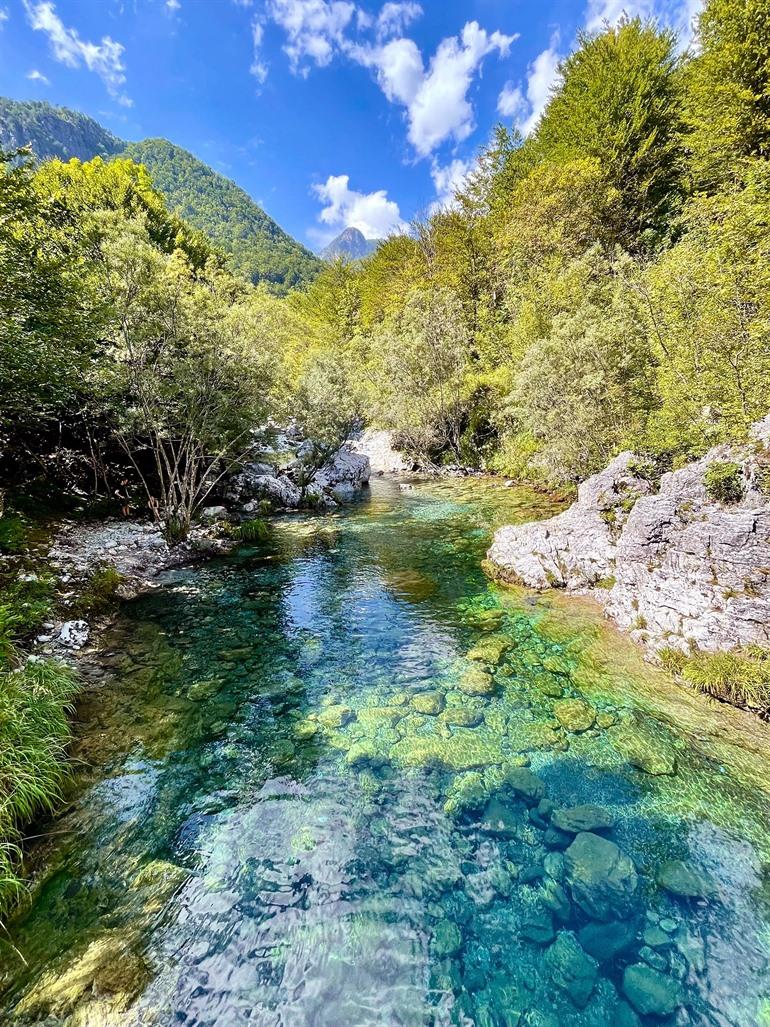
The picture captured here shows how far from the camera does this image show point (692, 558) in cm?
1028

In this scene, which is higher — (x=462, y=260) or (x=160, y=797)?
(x=462, y=260)

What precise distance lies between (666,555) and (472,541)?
9.66 meters

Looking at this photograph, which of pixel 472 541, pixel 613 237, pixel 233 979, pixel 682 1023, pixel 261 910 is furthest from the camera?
pixel 613 237

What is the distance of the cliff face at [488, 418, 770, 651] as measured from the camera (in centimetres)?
919

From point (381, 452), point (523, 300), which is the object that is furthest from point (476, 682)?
point (381, 452)

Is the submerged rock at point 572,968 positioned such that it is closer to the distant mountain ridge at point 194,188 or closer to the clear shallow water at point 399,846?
the clear shallow water at point 399,846

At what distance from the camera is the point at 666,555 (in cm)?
1099

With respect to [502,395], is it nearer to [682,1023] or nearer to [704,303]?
[704,303]

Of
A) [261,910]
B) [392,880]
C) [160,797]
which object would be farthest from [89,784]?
[392,880]

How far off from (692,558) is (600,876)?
7518 mm

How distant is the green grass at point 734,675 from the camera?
8.15 meters

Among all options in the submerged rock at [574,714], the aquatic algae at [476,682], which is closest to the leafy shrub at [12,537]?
the aquatic algae at [476,682]

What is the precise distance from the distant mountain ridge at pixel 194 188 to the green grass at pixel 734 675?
450ft

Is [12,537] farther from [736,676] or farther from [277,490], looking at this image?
[736,676]
